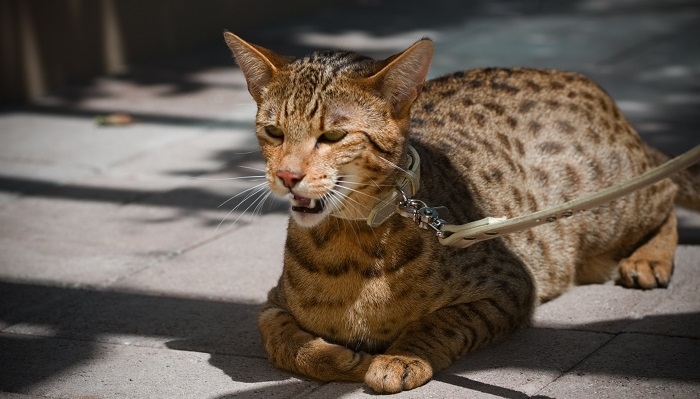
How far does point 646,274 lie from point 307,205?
2.00 meters

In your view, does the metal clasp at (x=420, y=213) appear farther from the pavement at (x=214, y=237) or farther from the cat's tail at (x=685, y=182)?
the cat's tail at (x=685, y=182)

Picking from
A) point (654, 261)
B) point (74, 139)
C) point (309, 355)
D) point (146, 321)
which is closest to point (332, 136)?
point (309, 355)

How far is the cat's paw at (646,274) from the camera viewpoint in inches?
209

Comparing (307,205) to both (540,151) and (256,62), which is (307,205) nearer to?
(256,62)

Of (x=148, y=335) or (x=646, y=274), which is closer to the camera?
(x=148, y=335)

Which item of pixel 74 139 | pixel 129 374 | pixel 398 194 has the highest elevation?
pixel 398 194

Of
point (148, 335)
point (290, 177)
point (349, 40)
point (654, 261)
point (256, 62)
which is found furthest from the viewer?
point (349, 40)

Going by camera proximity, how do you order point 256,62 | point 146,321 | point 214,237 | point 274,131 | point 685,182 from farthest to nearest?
point 214,237, point 685,182, point 146,321, point 256,62, point 274,131

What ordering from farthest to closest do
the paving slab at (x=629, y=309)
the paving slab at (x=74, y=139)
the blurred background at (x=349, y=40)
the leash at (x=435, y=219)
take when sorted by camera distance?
the blurred background at (x=349, y=40)
the paving slab at (x=74, y=139)
the paving slab at (x=629, y=309)
the leash at (x=435, y=219)

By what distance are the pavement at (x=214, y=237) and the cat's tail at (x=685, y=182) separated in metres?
0.28

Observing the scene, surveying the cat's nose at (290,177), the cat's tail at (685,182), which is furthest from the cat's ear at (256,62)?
the cat's tail at (685,182)

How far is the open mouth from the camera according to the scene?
4215 mm

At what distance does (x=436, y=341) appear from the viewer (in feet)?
14.4

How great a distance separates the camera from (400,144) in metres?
4.36
